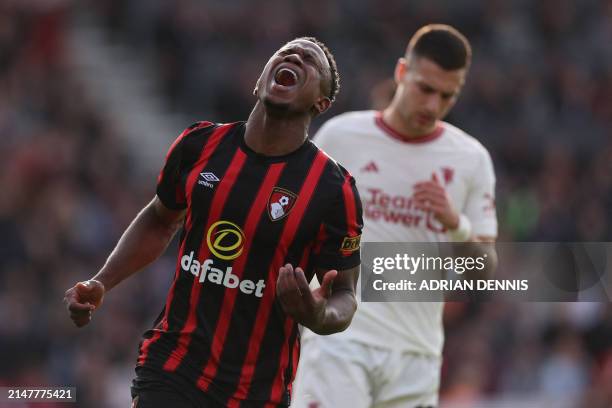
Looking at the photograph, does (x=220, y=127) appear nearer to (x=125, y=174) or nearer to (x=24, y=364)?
(x=24, y=364)

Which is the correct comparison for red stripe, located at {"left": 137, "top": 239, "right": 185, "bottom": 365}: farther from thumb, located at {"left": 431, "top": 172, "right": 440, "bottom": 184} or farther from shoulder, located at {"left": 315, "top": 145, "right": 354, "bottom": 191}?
thumb, located at {"left": 431, "top": 172, "right": 440, "bottom": 184}

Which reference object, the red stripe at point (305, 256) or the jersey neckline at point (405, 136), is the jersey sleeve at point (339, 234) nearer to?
the red stripe at point (305, 256)

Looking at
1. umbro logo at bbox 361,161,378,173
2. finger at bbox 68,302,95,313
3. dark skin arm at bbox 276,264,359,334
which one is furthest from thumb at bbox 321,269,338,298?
umbro logo at bbox 361,161,378,173

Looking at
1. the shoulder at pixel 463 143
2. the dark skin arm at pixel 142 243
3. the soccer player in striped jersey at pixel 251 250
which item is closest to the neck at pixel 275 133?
the soccer player in striped jersey at pixel 251 250

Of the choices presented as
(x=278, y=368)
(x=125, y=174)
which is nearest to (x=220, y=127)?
(x=278, y=368)

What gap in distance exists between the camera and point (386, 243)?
6.34 m

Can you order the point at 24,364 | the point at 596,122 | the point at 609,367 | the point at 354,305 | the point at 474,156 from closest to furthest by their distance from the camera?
the point at 354,305 → the point at 474,156 → the point at 24,364 → the point at 609,367 → the point at 596,122

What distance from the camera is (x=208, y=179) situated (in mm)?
4539

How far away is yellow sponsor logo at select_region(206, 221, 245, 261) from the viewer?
177 inches

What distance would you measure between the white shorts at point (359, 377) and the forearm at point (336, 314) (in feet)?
5.48

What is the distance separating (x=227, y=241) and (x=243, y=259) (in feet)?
A: 0.28

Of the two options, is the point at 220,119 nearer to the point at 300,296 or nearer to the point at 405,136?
the point at 405,136

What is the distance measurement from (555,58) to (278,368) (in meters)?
13.0

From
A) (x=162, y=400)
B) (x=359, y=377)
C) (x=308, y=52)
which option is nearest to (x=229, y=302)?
(x=162, y=400)
